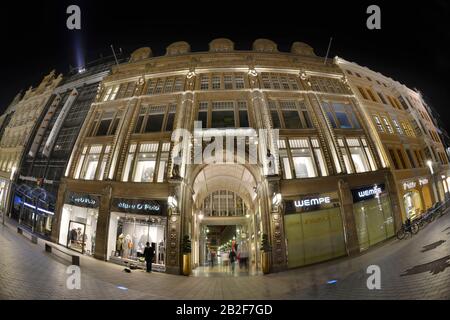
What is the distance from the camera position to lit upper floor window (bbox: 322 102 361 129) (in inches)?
229

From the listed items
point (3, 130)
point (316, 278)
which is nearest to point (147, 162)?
point (3, 130)

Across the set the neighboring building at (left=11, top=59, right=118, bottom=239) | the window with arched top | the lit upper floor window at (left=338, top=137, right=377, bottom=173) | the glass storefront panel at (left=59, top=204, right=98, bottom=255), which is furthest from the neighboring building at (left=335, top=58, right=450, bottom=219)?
the window with arched top

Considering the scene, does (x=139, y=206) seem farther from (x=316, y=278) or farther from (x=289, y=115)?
(x=289, y=115)

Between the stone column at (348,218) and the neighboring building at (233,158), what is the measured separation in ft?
0.12

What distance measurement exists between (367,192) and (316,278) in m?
2.85

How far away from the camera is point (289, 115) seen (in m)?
8.43

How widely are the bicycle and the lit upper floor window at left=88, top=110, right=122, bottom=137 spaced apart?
9.65 meters

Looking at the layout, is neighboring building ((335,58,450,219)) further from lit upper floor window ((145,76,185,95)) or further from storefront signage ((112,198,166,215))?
lit upper floor window ((145,76,185,95))

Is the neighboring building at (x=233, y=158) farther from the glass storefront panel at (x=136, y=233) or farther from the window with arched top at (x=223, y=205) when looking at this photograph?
the window with arched top at (x=223, y=205)

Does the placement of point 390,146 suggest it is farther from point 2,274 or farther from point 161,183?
point 161,183

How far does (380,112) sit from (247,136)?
164 inches

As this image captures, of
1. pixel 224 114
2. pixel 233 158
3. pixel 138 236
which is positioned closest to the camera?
pixel 138 236

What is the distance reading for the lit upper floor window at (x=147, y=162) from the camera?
7.61 metres
